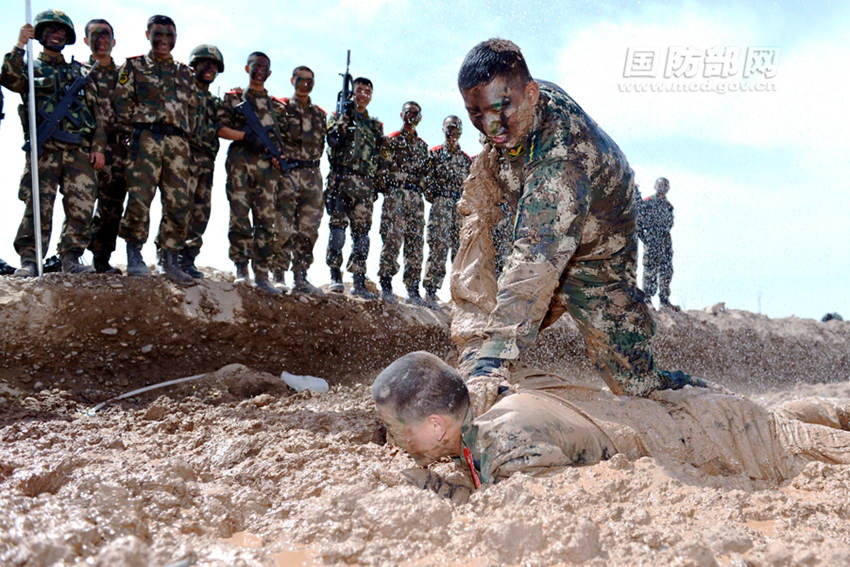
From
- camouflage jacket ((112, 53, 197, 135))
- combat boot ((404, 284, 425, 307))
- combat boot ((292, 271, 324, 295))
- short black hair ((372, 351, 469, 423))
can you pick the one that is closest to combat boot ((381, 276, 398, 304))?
combat boot ((404, 284, 425, 307))

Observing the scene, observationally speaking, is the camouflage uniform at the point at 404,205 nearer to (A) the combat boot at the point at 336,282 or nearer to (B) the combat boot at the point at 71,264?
(A) the combat boot at the point at 336,282

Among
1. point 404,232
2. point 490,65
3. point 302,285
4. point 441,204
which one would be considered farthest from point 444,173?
point 490,65

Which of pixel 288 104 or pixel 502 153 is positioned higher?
pixel 288 104

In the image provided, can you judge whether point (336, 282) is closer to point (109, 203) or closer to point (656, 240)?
point (109, 203)

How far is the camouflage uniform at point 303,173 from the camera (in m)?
5.97

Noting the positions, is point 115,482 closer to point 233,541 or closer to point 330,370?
point 233,541

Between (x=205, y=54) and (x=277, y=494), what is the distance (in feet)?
16.0

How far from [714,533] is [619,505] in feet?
0.79

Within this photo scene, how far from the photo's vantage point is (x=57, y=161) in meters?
4.67

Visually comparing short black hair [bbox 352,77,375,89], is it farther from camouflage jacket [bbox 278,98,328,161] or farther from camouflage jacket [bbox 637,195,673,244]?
camouflage jacket [bbox 637,195,673,244]

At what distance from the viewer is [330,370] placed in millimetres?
6059

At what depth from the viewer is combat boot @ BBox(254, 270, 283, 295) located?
18.9ft

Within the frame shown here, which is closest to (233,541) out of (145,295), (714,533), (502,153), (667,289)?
(714,533)

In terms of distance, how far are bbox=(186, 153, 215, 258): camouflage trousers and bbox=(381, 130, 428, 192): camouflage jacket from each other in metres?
2.10
